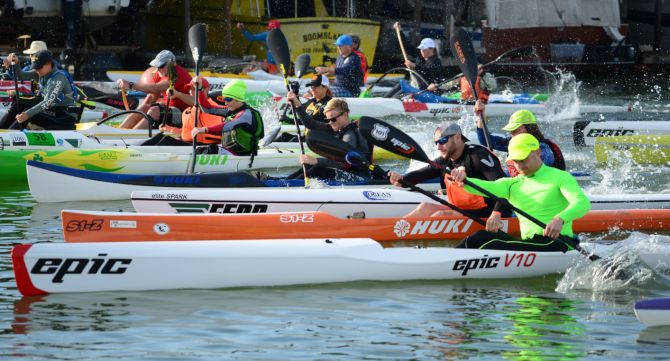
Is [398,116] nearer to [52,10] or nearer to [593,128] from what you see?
[593,128]

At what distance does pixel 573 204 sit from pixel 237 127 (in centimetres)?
561

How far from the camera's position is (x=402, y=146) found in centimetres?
A: 948

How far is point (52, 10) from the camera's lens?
2909 centimetres

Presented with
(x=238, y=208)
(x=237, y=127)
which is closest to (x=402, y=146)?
(x=238, y=208)

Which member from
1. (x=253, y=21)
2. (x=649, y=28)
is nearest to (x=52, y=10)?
(x=253, y=21)

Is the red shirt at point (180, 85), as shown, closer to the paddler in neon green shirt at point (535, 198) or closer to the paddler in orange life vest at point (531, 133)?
the paddler in orange life vest at point (531, 133)

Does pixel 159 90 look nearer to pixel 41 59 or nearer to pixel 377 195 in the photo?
pixel 41 59

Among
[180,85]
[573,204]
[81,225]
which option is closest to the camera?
[573,204]

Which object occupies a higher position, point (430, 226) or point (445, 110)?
point (430, 226)

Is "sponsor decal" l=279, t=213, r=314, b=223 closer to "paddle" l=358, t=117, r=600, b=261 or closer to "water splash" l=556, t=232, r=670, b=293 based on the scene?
"paddle" l=358, t=117, r=600, b=261

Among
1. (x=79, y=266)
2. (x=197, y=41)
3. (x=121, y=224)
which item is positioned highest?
(x=197, y=41)

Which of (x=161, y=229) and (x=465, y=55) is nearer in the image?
(x=161, y=229)

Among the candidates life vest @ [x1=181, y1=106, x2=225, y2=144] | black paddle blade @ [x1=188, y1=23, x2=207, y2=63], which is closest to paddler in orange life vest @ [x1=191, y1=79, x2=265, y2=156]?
life vest @ [x1=181, y1=106, x2=225, y2=144]

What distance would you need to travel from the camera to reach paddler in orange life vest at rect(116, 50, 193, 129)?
15.3 meters
